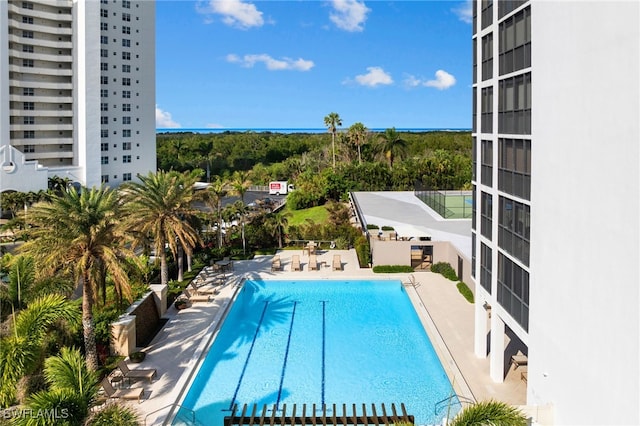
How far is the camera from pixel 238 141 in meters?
98.2

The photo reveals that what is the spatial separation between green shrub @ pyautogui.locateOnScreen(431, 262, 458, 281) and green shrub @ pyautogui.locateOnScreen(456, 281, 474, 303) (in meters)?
1.23

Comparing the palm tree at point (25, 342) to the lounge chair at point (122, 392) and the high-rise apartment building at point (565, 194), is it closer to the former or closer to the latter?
the lounge chair at point (122, 392)

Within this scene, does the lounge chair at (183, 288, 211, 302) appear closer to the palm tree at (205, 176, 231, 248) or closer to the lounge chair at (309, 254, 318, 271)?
the lounge chair at (309, 254, 318, 271)

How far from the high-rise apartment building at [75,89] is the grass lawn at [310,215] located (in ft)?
72.4

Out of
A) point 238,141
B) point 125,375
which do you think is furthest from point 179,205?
point 238,141

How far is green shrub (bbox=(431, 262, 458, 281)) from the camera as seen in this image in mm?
24216

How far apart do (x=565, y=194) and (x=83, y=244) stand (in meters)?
11.3

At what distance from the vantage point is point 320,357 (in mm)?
16656

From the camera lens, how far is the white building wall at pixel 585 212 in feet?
24.6

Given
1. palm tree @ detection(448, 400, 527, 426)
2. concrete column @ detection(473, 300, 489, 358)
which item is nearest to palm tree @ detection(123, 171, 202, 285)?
concrete column @ detection(473, 300, 489, 358)

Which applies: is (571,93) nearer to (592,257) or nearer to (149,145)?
(592,257)

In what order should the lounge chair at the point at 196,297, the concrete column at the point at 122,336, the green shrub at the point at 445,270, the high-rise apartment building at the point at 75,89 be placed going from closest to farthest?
the concrete column at the point at 122,336
the lounge chair at the point at 196,297
the green shrub at the point at 445,270
the high-rise apartment building at the point at 75,89
